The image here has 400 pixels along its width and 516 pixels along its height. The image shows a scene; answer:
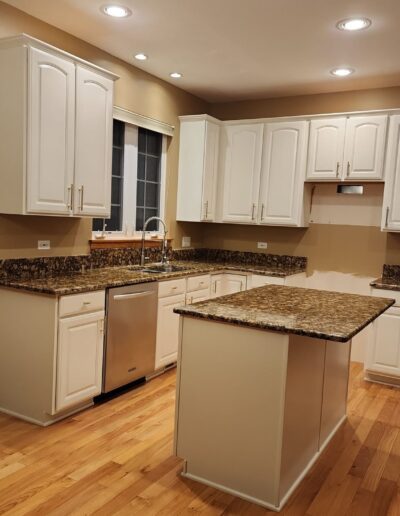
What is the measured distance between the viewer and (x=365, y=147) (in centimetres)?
418

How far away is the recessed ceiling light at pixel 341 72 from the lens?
3.91 metres

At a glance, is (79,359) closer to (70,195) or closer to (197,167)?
(70,195)

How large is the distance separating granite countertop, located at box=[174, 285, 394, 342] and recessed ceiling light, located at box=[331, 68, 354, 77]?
81.1 inches

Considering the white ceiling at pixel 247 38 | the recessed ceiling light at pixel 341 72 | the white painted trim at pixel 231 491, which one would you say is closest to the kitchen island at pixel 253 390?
the white painted trim at pixel 231 491

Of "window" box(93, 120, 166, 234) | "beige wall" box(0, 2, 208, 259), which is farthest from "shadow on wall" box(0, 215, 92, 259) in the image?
"window" box(93, 120, 166, 234)

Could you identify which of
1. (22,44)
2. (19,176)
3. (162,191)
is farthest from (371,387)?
(22,44)

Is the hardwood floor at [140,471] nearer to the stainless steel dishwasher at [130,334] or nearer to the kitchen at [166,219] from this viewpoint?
the kitchen at [166,219]

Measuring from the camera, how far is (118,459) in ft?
8.46

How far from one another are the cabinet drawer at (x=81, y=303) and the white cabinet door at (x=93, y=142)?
604 mm

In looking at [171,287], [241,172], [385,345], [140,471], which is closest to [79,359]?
[140,471]

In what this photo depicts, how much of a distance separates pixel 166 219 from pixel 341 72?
2.14 metres

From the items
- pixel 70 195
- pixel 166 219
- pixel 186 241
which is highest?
pixel 70 195

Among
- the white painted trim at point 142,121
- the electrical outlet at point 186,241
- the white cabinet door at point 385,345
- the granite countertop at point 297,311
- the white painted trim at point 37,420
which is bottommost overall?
the white painted trim at point 37,420

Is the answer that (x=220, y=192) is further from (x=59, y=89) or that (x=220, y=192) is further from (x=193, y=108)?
(x=59, y=89)
